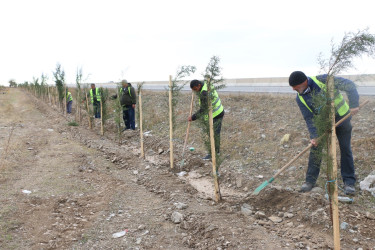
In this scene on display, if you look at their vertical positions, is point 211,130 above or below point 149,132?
above

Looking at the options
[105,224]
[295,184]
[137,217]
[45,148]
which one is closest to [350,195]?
[295,184]

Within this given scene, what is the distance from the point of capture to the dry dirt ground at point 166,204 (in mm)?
3705

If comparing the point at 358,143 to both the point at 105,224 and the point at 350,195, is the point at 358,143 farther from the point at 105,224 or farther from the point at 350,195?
the point at 105,224

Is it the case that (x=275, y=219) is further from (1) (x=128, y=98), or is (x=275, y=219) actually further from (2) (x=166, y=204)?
(1) (x=128, y=98)

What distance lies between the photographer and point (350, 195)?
14.9ft

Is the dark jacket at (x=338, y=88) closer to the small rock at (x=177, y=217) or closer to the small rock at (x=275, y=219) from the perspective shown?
the small rock at (x=275, y=219)

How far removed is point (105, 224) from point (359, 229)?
10.6ft

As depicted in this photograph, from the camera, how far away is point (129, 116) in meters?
11.3

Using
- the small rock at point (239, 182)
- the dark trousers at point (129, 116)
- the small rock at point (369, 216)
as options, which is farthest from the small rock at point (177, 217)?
the dark trousers at point (129, 116)

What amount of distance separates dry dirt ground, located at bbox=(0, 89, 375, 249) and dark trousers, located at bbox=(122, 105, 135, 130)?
2.99 meters

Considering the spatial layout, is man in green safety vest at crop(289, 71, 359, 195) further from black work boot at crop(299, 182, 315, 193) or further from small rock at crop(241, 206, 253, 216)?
small rock at crop(241, 206, 253, 216)

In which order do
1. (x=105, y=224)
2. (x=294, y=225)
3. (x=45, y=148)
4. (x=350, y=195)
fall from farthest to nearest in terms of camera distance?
1. (x=45, y=148)
2. (x=350, y=195)
3. (x=105, y=224)
4. (x=294, y=225)

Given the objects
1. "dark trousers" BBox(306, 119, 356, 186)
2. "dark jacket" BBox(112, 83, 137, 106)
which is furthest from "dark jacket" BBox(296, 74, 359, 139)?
"dark jacket" BBox(112, 83, 137, 106)

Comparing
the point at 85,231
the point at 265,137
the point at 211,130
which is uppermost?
the point at 211,130
